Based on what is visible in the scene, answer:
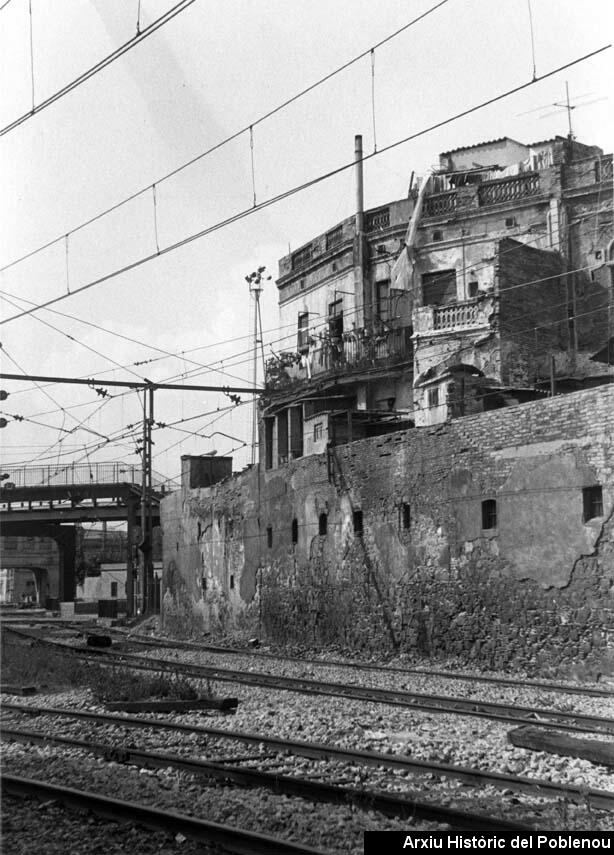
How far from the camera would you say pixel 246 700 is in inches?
524

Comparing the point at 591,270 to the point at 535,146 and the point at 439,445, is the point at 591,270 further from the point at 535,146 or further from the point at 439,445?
the point at 439,445

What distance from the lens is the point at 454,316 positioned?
27.8 meters

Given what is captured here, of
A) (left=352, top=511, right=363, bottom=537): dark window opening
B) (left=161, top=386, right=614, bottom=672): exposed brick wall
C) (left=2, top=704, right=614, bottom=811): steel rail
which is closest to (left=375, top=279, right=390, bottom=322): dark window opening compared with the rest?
(left=161, top=386, right=614, bottom=672): exposed brick wall

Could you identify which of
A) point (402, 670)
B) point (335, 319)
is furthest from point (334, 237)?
point (402, 670)

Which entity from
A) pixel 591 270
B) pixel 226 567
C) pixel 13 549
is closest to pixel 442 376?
pixel 591 270

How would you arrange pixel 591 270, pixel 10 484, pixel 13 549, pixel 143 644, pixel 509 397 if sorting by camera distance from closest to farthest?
pixel 509 397, pixel 143 644, pixel 591 270, pixel 10 484, pixel 13 549

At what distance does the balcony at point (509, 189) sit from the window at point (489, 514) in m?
14.1

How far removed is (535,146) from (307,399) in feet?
36.3

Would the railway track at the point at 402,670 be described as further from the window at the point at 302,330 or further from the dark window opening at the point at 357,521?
the window at the point at 302,330

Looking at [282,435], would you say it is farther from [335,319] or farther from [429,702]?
[429,702]

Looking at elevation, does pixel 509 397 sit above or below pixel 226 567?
above

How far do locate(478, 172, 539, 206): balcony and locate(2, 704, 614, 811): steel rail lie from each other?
72.1ft
